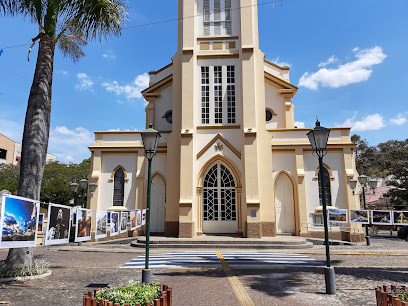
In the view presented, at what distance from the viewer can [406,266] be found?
1108 cm

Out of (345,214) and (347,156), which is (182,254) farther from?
(347,156)

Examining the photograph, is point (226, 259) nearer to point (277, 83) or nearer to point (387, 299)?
point (387, 299)

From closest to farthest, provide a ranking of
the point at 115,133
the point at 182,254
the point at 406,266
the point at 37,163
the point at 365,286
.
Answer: the point at 365,286, the point at 37,163, the point at 406,266, the point at 182,254, the point at 115,133

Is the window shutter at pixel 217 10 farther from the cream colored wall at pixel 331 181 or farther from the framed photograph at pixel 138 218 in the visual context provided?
the framed photograph at pixel 138 218

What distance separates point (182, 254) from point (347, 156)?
12.4m

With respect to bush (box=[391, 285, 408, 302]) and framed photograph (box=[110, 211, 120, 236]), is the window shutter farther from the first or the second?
bush (box=[391, 285, 408, 302])

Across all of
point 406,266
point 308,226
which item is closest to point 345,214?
point 406,266

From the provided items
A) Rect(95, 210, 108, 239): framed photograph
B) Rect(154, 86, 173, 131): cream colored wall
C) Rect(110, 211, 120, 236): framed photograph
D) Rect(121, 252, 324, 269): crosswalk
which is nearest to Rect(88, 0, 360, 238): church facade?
Rect(154, 86, 173, 131): cream colored wall

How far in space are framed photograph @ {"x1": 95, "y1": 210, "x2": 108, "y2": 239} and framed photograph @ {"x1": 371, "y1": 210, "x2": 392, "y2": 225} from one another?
11270 mm

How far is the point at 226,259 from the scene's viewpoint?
480 inches

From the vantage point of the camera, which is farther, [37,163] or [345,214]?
[345,214]

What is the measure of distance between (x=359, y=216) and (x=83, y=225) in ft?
38.3

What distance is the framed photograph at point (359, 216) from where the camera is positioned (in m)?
13.9

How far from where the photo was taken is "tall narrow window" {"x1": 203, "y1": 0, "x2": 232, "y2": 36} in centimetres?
2022
